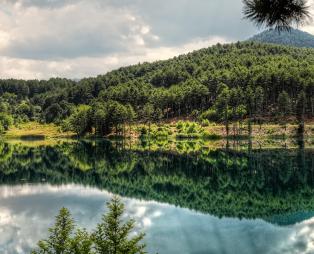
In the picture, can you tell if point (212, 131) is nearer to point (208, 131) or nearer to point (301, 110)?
point (208, 131)

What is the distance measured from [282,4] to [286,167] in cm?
7316

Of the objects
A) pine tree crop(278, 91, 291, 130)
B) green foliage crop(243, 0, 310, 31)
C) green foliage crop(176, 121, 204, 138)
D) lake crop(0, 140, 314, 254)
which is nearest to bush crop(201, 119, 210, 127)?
green foliage crop(176, 121, 204, 138)

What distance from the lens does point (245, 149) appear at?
116 m

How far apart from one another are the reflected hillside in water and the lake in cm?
13

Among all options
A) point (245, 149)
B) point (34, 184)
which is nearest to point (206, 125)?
point (245, 149)

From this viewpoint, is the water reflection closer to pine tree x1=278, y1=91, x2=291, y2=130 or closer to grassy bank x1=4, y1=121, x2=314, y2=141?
grassy bank x1=4, y1=121, x2=314, y2=141

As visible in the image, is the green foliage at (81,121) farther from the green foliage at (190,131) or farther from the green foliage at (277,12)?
the green foliage at (277,12)

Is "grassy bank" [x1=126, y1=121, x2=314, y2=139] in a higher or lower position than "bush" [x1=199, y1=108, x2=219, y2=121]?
lower

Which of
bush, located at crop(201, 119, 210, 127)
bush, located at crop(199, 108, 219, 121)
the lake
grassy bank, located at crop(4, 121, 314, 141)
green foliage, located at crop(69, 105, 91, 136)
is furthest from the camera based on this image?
green foliage, located at crop(69, 105, 91, 136)

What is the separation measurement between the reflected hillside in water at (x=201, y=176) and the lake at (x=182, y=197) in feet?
0.42

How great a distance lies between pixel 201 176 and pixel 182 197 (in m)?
17.8

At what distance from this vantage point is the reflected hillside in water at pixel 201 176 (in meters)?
54.4

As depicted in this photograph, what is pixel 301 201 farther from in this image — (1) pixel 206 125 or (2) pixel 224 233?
(1) pixel 206 125

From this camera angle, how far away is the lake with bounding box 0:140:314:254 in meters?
39.6
